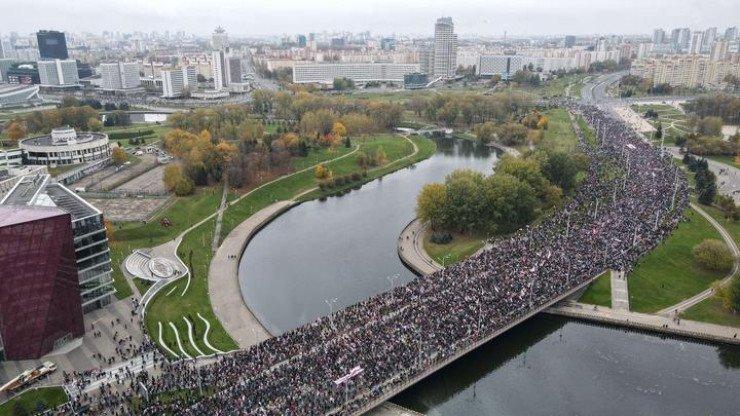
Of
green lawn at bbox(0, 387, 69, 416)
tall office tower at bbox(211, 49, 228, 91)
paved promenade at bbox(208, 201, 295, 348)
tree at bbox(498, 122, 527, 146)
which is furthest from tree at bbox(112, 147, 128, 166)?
tall office tower at bbox(211, 49, 228, 91)

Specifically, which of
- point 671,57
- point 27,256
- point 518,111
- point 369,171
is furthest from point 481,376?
point 671,57

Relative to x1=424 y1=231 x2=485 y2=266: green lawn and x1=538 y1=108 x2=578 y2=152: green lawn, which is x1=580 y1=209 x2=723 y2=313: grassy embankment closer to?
x1=424 y1=231 x2=485 y2=266: green lawn

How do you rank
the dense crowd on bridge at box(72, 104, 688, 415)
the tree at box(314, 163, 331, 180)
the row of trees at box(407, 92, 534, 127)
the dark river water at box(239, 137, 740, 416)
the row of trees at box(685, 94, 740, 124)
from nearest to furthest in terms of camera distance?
the dense crowd on bridge at box(72, 104, 688, 415) < the dark river water at box(239, 137, 740, 416) < the tree at box(314, 163, 331, 180) < the row of trees at box(685, 94, 740, 124) < the row of trees at box(407, 92, 534, 127)

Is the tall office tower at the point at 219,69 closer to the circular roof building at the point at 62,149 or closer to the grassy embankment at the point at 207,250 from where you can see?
the circular roof building at the point at 62,149

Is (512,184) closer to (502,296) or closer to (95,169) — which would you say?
(502,296)

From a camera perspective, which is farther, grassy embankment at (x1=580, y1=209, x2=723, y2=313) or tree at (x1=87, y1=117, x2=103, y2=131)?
tree at (x1=87, y1=117, x2=103, y2=131)

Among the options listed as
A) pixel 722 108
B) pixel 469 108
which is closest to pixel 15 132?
pixel 469 108

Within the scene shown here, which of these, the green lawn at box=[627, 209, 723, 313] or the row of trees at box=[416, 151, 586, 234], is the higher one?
the row of trees at box=[416, 151, 586, 234]
